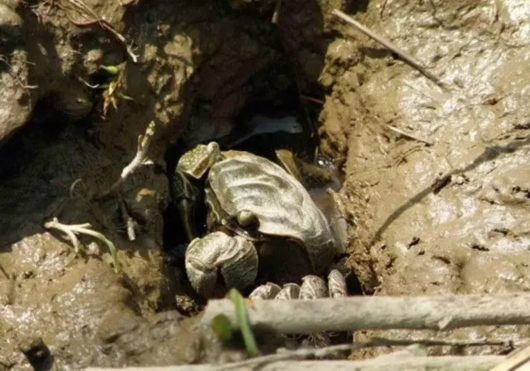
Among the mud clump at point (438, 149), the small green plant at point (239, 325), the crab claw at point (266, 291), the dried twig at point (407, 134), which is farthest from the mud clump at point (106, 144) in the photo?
the dried twig at point (407, 134)

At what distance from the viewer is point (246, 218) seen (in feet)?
18.6

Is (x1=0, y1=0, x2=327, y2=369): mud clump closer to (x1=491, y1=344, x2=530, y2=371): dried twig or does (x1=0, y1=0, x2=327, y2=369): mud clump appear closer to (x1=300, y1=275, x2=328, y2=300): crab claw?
(x1=300, y1=275, x2=328, y2=300): crab claw

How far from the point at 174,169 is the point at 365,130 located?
1.40 metres

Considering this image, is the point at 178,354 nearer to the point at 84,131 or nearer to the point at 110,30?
the point at 84,131

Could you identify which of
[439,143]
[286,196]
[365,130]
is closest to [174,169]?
[286,196]

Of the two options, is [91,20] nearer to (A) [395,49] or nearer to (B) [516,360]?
(A) [395,49]

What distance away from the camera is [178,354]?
386 cm

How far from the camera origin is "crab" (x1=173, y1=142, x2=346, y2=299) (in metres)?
5.57

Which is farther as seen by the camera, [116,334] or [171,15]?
[171,15]

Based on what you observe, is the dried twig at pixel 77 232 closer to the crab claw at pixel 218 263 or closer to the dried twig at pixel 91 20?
the crab claw at pixel 218 263

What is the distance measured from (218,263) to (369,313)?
195 cm

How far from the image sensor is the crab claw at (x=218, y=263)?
5.55m

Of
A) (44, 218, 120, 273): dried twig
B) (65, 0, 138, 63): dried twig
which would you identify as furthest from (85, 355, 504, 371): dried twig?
(65, 0, 138, 63): dried twig

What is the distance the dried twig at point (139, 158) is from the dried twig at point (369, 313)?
1426mm
